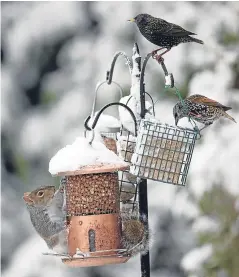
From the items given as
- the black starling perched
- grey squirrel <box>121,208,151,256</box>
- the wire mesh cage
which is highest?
the black starling perched

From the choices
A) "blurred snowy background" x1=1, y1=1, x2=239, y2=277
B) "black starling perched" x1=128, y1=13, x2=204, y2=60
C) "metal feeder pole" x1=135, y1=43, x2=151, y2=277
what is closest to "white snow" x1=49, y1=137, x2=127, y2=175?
"metal feeder pole" x1=135, y1=43, x2=151, y2=277

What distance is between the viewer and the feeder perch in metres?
3.70

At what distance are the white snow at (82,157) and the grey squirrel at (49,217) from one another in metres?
0.21

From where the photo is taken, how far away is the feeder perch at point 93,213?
12.1 ft

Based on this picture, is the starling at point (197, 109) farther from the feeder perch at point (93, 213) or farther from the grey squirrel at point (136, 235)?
the grey squirrel at point (136, 235)

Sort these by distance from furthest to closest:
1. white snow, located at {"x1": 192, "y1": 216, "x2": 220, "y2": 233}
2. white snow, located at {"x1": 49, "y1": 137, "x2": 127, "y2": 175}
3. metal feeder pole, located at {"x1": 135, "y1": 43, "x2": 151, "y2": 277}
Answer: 1. white snow, located at {"x1": 192, "y1": 216, "x2": 220, "y2": 233}
2. white snow, located at {"x1": 49, "y1": 137, "x2": 127, "y2": 175}
3. metal feeder pole, located at {"x1": 135, "y1": 43, "x2": 151, "y2": 277}

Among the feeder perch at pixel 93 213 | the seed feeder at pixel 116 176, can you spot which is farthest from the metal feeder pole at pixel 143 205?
the feeder perch at pixel 93 213

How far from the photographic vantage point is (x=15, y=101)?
20.6ft

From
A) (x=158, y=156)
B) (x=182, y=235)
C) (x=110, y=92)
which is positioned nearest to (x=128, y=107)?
(x=158, y=156)

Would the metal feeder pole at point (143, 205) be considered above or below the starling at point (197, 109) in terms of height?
below

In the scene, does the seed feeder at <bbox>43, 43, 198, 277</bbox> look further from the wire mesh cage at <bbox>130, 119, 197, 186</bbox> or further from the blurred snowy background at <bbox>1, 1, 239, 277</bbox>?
the blurred snowy background at <bbox>1, 1, 239, 277</bbox>

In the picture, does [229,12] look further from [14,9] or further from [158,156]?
[158,156]

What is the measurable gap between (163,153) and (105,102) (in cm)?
205

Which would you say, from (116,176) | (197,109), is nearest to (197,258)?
(116,176)
